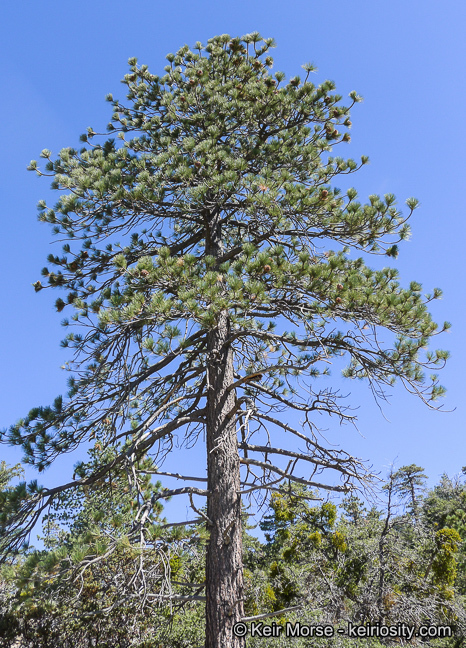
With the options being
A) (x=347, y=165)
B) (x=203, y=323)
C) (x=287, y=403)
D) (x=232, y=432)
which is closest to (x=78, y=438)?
(x=232, y=432)

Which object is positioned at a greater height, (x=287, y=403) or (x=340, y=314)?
(x=340, y=314)

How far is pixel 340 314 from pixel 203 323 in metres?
1.56

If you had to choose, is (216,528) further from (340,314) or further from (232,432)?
(340,314)

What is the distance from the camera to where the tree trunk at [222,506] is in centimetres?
440

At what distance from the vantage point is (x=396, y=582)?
9773mm

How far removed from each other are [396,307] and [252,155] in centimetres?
316

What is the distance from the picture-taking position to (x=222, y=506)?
4883 millimetres

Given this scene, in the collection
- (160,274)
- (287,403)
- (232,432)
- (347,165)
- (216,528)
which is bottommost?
(216,528)

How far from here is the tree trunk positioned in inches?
173

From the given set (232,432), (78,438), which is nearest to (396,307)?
(232,432)

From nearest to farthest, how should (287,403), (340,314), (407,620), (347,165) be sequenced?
(340,314) → (287,403) → (347,165) → (407,620)

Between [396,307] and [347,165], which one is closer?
[396,307]

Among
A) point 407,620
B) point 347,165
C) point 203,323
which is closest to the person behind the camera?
point 203,323

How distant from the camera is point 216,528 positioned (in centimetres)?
477
